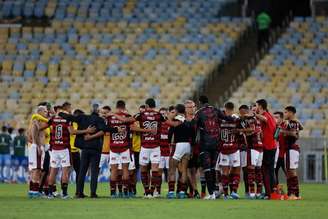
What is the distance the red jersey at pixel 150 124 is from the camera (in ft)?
95.1

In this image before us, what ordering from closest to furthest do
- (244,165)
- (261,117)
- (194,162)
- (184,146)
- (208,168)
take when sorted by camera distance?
(208,168)
(261,117)
(184,146)
(194,162)
(244,165)

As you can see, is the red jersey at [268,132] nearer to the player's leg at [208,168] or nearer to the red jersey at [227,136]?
the red jersey at [227,136]

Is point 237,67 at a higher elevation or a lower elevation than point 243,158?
higher

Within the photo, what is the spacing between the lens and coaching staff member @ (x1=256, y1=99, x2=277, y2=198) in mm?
28531

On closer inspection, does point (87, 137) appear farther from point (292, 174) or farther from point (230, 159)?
point (292, 174)

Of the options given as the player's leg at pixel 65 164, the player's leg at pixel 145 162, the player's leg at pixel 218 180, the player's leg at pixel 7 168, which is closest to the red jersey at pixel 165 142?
the player's leg at pixel 145 162

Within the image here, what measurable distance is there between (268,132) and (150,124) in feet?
9.16

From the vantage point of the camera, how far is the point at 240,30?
165 feet

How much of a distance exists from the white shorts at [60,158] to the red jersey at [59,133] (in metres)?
0.10

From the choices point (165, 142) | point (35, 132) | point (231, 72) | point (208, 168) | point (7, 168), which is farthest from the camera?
point (231, 72)

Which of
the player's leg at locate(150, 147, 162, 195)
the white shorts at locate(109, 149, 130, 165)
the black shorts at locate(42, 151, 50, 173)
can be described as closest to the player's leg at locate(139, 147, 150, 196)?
the player's leg at locate(150, 147, 162, 195)

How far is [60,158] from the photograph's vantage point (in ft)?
95.5

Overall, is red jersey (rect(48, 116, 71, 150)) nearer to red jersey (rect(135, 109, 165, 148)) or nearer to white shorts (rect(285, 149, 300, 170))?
red jersey (rect(135, 109, 165, 148))

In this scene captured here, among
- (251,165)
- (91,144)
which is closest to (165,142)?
(251,165)
